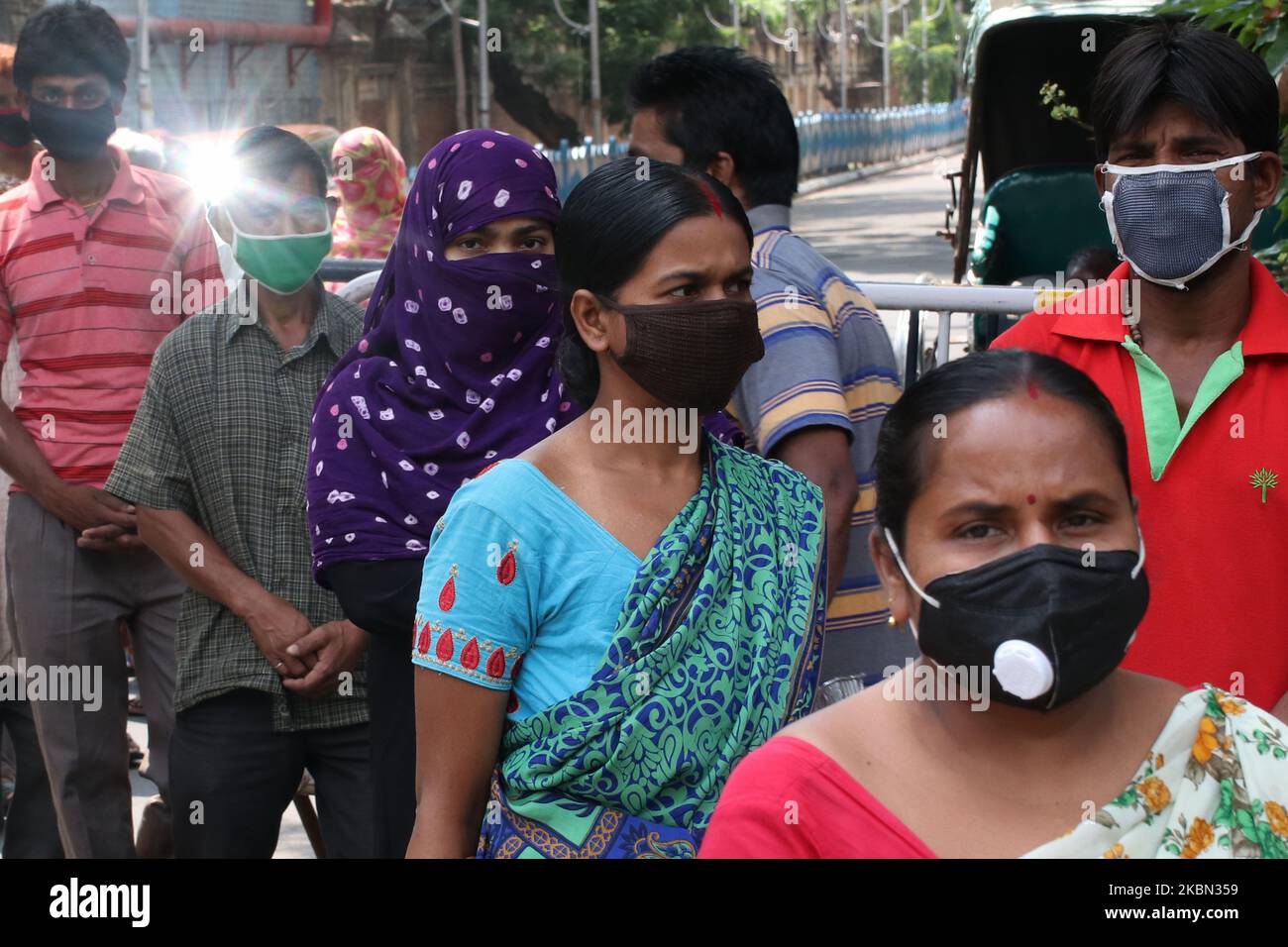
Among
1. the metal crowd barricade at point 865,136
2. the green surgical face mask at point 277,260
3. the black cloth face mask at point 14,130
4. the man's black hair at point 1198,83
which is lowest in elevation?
the green surgical face mask at point 277,260

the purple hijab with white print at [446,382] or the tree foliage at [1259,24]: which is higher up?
the tree foliage at [1259,24]

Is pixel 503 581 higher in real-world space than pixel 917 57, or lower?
lower

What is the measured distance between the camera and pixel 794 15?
50.7 meters

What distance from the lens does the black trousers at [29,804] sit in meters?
4.12

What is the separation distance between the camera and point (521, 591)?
205 centimetres

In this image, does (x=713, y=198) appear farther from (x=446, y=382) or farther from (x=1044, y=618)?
(x=1044, y=618)

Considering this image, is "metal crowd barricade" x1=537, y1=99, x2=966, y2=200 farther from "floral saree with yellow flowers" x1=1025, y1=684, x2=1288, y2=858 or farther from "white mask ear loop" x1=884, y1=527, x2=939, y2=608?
"floral saree with yellow flowers" x1=1025, y1=684, x2=1288, y2=858

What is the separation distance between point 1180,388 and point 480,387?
1.07 m

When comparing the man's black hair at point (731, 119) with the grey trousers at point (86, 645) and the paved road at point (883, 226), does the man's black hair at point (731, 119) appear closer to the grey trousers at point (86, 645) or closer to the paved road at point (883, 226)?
the grey trousers at point (86, 645)

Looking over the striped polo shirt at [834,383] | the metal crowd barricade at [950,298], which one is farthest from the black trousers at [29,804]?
the metal crowd barricade at [950,298]

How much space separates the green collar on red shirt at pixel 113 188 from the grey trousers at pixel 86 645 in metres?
0.73

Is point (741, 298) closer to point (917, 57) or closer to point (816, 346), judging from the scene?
point (816, 346)
